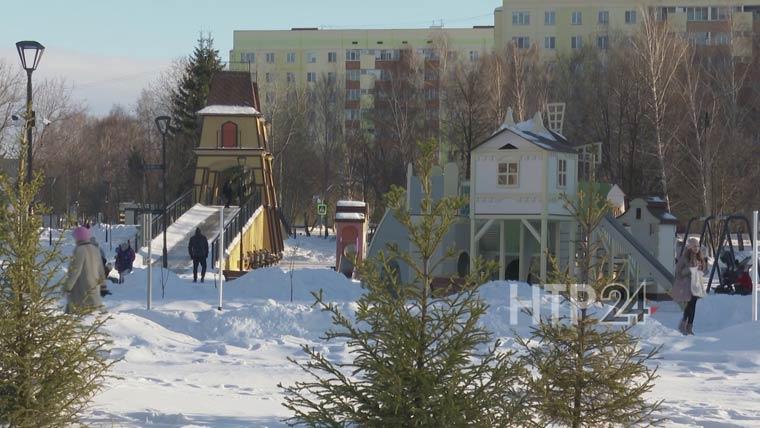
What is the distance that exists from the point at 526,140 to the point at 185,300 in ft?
35.1

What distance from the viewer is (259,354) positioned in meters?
17.5

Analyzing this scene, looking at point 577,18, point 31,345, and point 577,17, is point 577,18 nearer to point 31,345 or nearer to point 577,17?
point 577,17

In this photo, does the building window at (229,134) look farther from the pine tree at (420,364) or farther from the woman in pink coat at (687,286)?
the pine tree at (420,364)

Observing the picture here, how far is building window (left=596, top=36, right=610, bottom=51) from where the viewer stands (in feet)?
269

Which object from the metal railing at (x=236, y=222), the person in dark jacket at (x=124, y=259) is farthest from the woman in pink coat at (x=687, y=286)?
the metal railing at (x=236, y=222)

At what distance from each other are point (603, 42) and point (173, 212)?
46.9 meters

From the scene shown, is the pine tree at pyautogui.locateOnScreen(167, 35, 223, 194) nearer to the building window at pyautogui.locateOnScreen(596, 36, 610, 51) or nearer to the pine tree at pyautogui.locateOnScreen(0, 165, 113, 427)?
the building window at pyautogui.locateOnScreen(596, 36, 610, 51)

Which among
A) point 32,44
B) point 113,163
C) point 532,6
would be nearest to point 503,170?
point 32,44

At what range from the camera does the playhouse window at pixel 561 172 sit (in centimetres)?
3278

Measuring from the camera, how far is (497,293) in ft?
79.0

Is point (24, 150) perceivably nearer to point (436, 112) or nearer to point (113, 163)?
point (436, 112)

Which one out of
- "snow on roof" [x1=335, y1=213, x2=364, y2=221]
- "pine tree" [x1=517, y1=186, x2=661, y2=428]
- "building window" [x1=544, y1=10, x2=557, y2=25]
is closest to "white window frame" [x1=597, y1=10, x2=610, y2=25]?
"building window" [x1=544, y1=10, x2=557, y2=25]

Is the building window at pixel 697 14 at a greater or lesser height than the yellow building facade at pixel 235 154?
greater

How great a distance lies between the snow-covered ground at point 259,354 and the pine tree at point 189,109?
42.6 m
